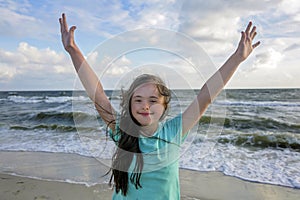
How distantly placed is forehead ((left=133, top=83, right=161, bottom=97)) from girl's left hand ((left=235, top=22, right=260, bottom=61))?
549 millimetres

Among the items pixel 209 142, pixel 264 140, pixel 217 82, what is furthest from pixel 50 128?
pixel 217 82

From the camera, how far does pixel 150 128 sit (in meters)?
1.56

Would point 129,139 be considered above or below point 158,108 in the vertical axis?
below

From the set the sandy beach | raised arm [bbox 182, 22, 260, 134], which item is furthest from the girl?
the sandy beach

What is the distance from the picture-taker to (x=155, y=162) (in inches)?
59.8

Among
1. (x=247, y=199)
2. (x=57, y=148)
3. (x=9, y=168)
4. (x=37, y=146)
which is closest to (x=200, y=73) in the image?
(x=247, y=199)

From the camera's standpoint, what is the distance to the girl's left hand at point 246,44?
62.7 inches

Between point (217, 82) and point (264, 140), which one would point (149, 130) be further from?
point (264, 140)

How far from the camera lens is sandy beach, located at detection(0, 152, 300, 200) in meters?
3.85

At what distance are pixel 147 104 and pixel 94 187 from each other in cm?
315

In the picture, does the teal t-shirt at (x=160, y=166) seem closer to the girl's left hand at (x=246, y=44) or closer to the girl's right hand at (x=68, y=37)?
the girl's left hand at (x=246, y=44)

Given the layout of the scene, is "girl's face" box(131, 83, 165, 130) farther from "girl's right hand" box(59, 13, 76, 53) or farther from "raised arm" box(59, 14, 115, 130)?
"girl's right hand" box(59, 13, 76, 53)

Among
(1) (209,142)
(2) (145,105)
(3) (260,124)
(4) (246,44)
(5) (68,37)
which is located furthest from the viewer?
(3) (260,124)

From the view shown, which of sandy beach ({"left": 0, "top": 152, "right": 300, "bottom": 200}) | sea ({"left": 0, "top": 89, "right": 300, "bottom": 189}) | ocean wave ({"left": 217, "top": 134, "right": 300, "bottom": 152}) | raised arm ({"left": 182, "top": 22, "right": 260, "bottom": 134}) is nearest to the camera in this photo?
raised arm ({"left": 182, "top": 22, "right": 260, "bottom": 134})
